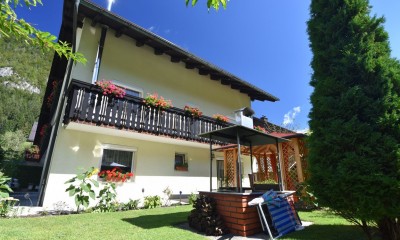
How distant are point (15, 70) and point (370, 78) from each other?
81.3m

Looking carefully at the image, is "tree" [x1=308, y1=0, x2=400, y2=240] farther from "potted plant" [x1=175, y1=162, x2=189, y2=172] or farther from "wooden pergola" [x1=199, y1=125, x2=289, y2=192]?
"potted plant" [x1=175, y1=162, x2=189, y2=172]

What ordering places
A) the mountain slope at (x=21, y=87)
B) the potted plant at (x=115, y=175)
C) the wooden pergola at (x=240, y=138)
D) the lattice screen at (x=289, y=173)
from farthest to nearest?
the mountain slope at (x=21, y=87)
the lattice screen at (x=289, y=173)
the potted plant at (x=115, y=175)
the wooden pergola at (x=240, y=138)

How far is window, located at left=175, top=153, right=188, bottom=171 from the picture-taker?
11.2 meters

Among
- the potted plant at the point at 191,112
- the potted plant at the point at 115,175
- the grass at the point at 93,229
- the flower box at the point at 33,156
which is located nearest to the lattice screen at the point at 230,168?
the potted plant at the point at 191,112

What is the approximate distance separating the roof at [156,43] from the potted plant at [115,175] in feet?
20.1

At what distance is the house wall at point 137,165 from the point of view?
25.6ft

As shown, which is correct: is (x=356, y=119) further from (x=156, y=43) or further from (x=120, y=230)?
(x=156, y=43)

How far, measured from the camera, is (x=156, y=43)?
436 inches

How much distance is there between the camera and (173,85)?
12.5m

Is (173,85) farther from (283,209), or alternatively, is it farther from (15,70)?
(15,70)

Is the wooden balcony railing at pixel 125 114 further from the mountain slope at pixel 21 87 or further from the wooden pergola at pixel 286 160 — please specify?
the mountain slope at pixel 21 87

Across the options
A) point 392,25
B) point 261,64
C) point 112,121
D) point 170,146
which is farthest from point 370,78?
point 261,64

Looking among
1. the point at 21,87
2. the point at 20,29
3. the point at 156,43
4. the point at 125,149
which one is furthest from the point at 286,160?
the point at 21,87

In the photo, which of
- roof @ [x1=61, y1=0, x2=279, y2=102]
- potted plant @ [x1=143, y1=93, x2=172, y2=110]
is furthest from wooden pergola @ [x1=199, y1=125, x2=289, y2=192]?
roof @ [x1=61, y1=0, x2=279, y2=102]
